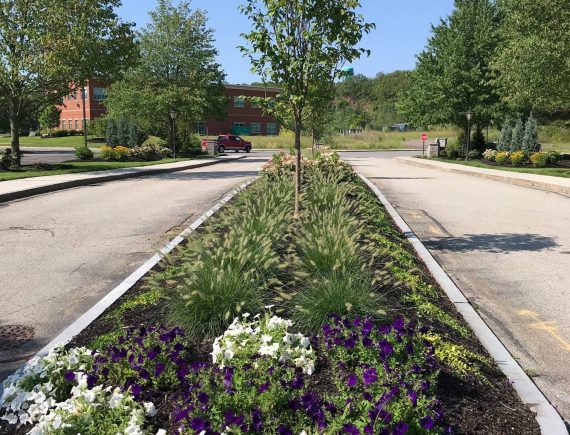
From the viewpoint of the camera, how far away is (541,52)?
756 inches

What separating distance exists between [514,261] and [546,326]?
2665 mm

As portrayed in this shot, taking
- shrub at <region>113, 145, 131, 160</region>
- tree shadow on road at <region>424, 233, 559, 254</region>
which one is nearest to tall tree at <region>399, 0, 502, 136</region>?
shrub at <region>113, 145, 131, 160</region>

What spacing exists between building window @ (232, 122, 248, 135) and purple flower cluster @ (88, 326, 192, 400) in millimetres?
94404

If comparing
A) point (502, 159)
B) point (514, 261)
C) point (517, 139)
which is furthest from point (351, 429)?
point (517, 139)

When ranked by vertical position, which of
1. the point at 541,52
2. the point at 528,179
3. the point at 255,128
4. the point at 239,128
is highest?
the point at 255,128

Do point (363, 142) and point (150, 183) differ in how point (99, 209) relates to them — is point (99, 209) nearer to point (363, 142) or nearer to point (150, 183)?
point (150, 183)

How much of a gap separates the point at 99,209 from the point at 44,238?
3.38m

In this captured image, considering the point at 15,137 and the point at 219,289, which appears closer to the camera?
the point at 219,289

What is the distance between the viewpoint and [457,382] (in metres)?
3.57

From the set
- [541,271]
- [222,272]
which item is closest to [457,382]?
[222,272]

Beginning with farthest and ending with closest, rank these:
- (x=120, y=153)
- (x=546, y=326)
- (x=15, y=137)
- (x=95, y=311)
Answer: (x=120, y=153)
(x=15, y=137)
(x=546, y=326)
(x=95, y=311)

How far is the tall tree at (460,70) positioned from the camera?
3597 centimetres

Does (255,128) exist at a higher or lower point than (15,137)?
higher

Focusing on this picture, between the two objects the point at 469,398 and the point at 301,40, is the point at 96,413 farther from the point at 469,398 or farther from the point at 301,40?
the point at 301,40
